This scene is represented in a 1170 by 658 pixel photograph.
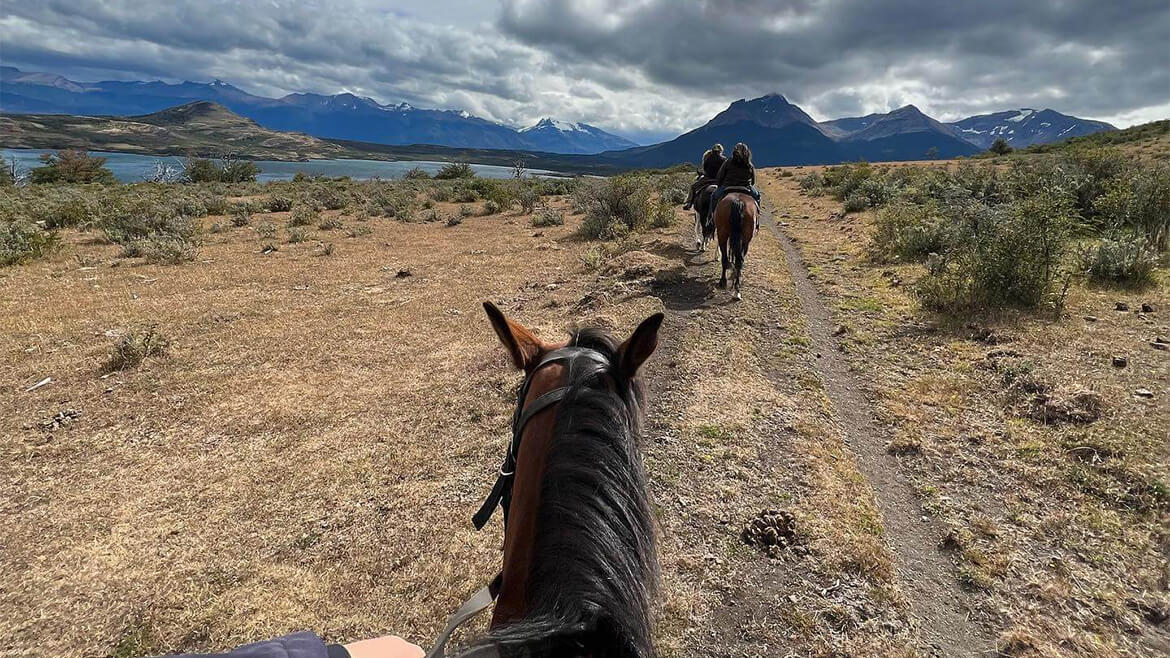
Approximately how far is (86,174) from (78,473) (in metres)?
44.4

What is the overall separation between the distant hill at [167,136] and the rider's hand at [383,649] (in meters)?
114

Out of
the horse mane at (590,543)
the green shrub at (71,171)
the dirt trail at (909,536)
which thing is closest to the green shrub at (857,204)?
the dirt trail at (909,536)

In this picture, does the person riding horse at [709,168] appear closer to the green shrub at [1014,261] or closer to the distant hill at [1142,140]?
the green shrub at [1014,261]

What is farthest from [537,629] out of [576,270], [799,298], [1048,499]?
[576,270]

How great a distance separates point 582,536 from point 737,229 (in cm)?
810

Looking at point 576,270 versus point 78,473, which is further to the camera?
point 576,270

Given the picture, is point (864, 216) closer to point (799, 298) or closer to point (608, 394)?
point (799, 298)

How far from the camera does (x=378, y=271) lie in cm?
1165

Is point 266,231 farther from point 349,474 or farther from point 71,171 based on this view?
point 71,171

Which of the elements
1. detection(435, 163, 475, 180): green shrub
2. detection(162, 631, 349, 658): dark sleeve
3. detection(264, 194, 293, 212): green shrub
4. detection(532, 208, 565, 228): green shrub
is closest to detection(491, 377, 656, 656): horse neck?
detection(162, 631, 349, 658): dark sleeve

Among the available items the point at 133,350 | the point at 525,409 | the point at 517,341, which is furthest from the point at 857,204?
the point at 133,350

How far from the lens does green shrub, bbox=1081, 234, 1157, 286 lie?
7336 mm

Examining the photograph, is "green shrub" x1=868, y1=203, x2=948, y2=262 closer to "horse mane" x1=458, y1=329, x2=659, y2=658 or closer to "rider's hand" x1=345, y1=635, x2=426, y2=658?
"horse mane" x1=458, y1=329, x2=659, y2=658

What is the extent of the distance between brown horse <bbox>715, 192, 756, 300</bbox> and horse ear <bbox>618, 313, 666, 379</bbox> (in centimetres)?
734
